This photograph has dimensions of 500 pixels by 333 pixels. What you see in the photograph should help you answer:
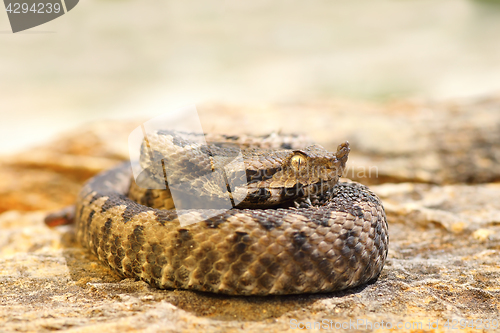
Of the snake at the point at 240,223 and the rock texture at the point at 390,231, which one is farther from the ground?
the snake at the point at 240,223

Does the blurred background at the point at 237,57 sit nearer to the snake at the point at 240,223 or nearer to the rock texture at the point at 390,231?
the rock texture at the point at 390,231

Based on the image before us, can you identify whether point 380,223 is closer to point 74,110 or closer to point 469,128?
point 469,128

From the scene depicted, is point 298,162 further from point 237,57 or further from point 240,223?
point 237,57

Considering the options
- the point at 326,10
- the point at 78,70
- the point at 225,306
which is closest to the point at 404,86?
the point at 326,10

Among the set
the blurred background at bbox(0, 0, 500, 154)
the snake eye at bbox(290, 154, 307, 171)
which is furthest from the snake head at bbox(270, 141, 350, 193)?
the blurred background at bbox(0, 0, 500, 154)

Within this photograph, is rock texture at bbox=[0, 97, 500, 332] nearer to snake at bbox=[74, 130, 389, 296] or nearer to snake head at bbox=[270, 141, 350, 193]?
snake at bbox=[74, 130, 389, 296]

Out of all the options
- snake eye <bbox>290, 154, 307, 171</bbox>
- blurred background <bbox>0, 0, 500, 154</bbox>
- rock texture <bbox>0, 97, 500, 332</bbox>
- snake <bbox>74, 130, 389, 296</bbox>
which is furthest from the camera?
blurred background <bbox>0, 0, 500, 154</bbox>

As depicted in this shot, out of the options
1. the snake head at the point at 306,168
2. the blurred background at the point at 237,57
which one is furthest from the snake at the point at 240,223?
the blurred background at the point at 237,57
